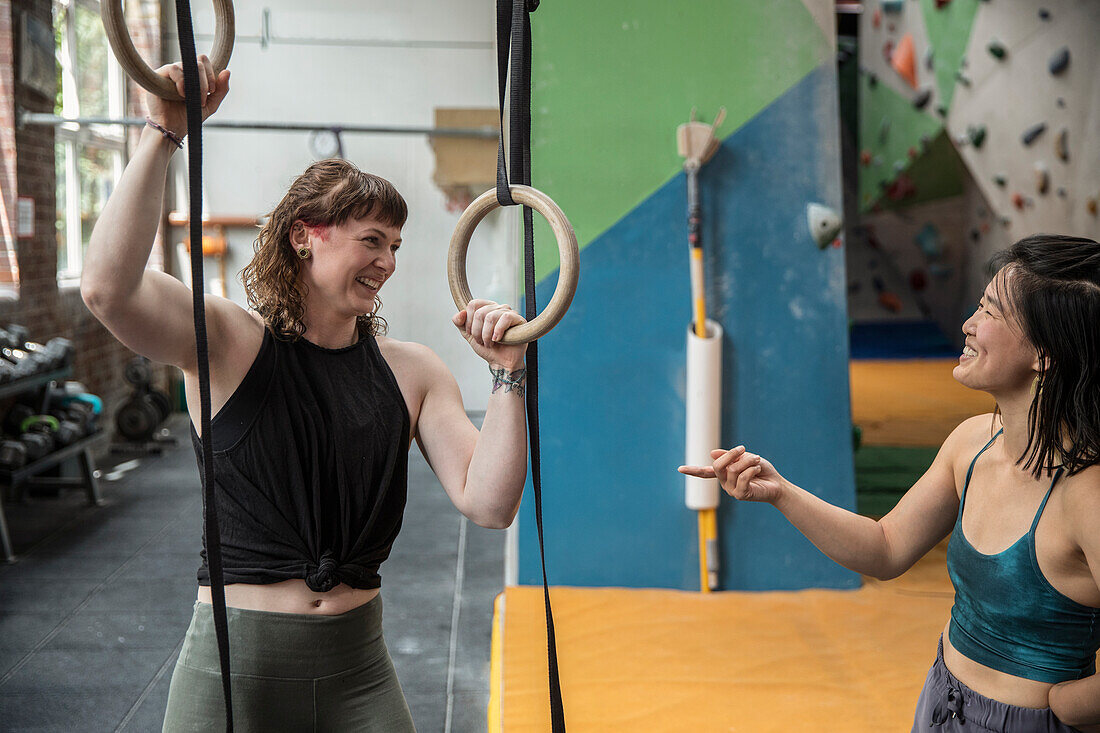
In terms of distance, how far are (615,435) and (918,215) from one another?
21.7 ft

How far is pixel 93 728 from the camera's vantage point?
2.68 m

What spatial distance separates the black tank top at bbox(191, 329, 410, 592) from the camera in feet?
4.29

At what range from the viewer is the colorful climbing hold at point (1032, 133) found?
568 cm

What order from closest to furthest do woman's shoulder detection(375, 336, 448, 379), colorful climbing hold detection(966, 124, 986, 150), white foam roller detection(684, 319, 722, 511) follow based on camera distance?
woman's shoulder detection(375, 336, 448, 379)
white foam roller detection(684, 319, 722, 511)
colorful climbing hold detection(966, 124, 986, 150)

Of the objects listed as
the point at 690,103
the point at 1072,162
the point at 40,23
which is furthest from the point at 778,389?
the point at 40,23

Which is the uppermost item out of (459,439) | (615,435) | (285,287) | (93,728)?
→ (285,287)

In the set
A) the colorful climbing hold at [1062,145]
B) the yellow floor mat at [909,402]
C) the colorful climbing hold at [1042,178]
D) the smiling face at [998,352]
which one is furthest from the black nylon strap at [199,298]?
the colorful climbing hold at [1042,178]

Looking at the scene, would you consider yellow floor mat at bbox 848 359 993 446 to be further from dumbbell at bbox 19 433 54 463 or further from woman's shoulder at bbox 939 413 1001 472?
dumbbell at bbox 19 433 54 463

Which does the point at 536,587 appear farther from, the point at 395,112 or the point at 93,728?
the point at 395,112

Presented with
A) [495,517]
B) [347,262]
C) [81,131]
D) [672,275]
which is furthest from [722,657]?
[81,131]

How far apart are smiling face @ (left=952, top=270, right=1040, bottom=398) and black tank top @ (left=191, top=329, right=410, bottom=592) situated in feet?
2.77

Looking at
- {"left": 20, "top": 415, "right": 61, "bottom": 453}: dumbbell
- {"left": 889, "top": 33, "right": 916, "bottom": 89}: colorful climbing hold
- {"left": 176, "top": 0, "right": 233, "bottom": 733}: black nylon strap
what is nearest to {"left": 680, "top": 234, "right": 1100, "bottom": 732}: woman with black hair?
{"left": 176, "top": 0, "right": 233, "bottom": 733}: black nylon strap

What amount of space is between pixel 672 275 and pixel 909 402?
10.9 feet

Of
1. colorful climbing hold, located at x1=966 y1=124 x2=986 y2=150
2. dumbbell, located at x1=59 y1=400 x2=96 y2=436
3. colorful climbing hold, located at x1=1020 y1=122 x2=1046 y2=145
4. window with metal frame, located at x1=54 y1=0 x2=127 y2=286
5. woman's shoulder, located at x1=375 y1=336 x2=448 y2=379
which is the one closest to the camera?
woman's shoulder, located at x1=375 y1=336 x2=448 y2=379
